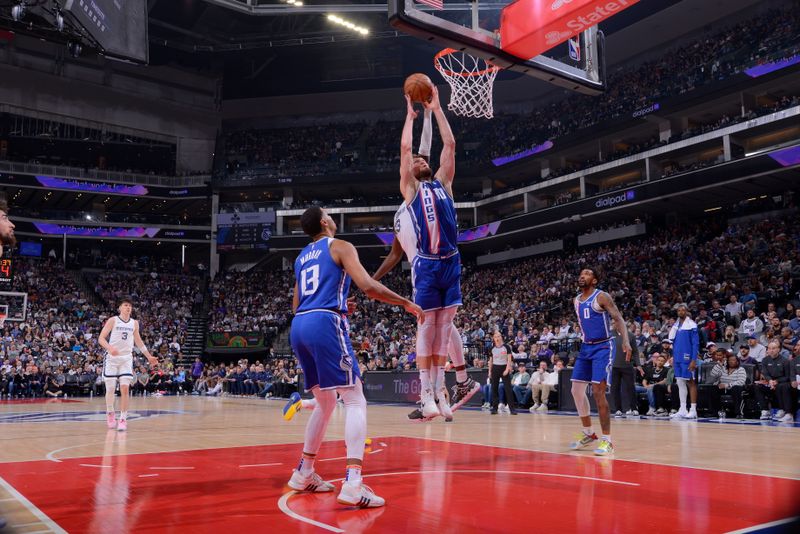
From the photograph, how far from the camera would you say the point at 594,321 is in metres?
8.26

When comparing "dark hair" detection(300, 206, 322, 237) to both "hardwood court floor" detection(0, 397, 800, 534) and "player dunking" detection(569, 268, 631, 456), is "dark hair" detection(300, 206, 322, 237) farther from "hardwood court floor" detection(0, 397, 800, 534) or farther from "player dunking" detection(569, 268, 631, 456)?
"player dunking" detection(569, 268, 631, 456)

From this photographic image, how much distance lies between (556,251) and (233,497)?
3332 centimetres

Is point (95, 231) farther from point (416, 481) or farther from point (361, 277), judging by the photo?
point (361, 277)

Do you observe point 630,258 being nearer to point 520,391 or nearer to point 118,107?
point 520,391

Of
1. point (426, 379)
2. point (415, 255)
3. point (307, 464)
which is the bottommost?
point (307, 464)

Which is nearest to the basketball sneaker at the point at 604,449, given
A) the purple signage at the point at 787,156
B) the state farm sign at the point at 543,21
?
the state farm sign at the point at 543,21

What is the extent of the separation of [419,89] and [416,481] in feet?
11.4

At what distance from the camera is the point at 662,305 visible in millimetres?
20234

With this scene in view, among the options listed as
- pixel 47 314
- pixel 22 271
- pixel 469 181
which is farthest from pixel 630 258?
pixel 22 271

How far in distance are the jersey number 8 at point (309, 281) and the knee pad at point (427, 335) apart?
1.44 metres

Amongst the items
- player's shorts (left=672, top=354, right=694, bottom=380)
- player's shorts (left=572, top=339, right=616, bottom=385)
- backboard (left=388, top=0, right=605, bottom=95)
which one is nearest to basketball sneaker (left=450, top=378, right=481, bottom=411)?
player's shorts (left=572, top=339, right=616, bottom=385)

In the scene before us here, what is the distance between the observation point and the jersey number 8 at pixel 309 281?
5.05m

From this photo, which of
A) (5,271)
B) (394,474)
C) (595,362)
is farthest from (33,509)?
(5,271)

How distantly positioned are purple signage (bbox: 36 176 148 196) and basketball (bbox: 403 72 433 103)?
135 ft
